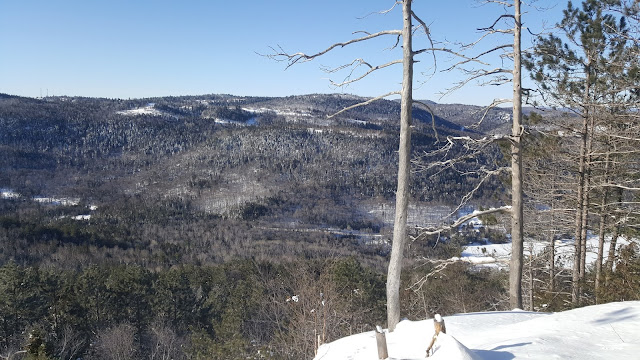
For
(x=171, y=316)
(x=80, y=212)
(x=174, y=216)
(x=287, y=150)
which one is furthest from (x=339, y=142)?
(x=171, y=316)

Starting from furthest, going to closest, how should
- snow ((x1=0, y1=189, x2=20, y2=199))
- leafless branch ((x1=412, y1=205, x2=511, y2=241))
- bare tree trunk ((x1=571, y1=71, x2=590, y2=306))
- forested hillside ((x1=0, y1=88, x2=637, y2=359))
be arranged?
snow ((x1=0, y1=189, x2=20, y2=199)), forested hillside ((x1=0, y1=88, x2=637, y2=359)), bare tree trunk ((x1=571, y1=71, x2=590, y2=306)), leafless branch ((x1=412, y1=205, x2=511, y2=241))

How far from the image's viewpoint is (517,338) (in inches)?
237

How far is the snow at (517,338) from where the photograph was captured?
536cm

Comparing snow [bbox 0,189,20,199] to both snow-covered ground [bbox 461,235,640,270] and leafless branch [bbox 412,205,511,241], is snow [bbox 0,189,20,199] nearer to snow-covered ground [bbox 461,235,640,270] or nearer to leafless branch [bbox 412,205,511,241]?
snow-covered ground [bbox 461,235,640,270]

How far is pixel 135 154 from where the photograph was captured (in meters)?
193

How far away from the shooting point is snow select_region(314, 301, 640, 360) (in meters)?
5.36

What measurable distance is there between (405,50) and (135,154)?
671 ft

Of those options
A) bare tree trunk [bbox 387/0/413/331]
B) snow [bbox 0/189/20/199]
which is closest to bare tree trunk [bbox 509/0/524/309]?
bare tree trunk [bbox 387/0/413/331]

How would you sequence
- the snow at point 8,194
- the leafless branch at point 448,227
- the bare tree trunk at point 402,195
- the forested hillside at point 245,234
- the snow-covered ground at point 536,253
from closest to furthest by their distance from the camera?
1. the bare tree trunk at point 402,195
2. the leafless branch at point 448,227
3. the snow-covered ground at point 536,253
4. the forested hillside at point 245,234
5. the snow at point 8,194

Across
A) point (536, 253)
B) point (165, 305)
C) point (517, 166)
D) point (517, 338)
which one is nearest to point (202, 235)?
point (165, 305)

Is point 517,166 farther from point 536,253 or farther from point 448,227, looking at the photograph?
point 536,253

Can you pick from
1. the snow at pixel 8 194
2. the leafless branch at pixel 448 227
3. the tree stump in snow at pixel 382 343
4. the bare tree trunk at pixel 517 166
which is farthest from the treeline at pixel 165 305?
the snow at pixel 8 194

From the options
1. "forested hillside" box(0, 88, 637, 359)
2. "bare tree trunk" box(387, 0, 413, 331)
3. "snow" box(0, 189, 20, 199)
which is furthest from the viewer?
"snow" box(0, 189, 20, 199)

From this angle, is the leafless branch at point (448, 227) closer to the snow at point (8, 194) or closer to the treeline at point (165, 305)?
the treeline at point (165, 305)
